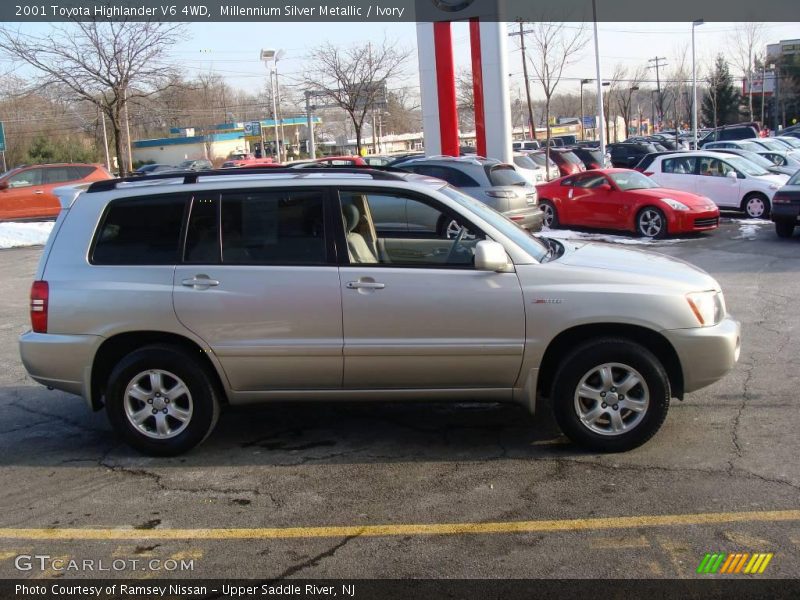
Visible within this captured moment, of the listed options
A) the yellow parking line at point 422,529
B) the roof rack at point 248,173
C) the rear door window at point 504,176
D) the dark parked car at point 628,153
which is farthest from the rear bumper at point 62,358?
the dark parked car at point 628,153

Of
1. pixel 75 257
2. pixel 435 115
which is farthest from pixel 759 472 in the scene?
pixel 435 115

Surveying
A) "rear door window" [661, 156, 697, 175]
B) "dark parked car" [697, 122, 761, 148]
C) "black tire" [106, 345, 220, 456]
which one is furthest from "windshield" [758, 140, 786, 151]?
"black tire" [106, 345, 220, 456]

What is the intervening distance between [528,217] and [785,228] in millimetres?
4820

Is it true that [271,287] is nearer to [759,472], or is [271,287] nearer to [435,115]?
[759,472]

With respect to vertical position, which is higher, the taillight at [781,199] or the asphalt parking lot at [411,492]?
the taillight at [781,199]

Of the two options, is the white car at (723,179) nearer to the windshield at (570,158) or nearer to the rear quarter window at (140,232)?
the windshield at (570,158)

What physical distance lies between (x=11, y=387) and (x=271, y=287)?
354cm

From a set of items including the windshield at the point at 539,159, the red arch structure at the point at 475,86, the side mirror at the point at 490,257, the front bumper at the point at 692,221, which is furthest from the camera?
the windshield at the point at 539,159

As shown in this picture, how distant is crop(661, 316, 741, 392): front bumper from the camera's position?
16.3ft

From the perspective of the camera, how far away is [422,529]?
4184mm

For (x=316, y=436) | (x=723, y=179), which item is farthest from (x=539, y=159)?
(x=316, y=436)

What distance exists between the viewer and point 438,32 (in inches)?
903

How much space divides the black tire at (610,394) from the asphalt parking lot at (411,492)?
119mm

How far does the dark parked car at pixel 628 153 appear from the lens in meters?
35.8
